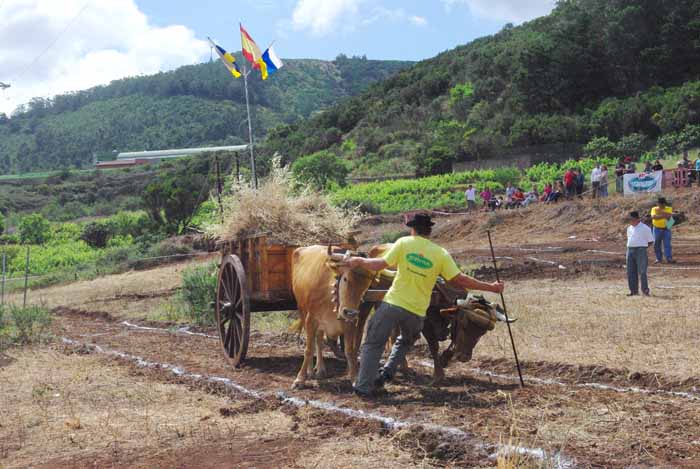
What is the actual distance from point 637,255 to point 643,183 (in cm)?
1558

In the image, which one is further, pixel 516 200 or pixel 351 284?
pixel 516 200

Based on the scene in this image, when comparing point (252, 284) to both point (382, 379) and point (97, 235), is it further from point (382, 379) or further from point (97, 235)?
point (97, 235)

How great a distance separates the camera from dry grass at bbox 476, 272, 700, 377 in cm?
941

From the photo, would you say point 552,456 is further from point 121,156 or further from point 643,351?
point 121,156

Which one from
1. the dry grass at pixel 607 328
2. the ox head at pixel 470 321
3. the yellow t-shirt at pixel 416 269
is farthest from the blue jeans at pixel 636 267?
the yellow t-shirt at pixel 416 269

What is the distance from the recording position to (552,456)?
564 cm

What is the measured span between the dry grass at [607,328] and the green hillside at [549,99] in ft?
109

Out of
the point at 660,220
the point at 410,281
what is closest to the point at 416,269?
the point at 410,281

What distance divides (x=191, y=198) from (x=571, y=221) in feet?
80.3

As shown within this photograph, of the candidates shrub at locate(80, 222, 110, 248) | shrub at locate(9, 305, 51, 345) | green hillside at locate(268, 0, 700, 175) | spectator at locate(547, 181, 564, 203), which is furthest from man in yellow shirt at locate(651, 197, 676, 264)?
shrub at locate(80, 222, 110, 248)

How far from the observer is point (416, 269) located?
787cm

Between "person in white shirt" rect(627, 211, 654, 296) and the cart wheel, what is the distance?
7654 mm

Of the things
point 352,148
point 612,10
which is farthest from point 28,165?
point 612,10

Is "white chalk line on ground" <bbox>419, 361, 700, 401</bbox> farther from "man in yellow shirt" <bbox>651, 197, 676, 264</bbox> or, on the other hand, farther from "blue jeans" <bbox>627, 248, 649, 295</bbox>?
"man in yellow shirt" <bbox>651, 197, 676, 264</bbox>
